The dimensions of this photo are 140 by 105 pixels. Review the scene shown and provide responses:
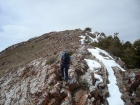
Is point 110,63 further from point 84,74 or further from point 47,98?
point 47,98

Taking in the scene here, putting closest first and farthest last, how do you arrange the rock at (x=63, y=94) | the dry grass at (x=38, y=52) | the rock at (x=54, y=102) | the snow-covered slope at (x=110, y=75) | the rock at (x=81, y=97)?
the rock at (x=81, y=97) → the rock at (x=54, y=102) → the rock at (x=63, y=94) → the snow-covered slope at (x=110, y=75) → the dry grass at (x=38, y=52)

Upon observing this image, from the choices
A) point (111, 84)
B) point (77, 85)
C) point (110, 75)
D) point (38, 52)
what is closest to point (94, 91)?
point (77, 85)

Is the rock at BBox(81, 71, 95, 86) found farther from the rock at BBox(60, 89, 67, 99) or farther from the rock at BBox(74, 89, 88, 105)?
the rock at BBox(60, 89, 67, 99)

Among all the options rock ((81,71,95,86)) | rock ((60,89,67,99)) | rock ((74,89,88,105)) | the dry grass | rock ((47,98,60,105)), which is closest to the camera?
rock ((74,89,88,105))

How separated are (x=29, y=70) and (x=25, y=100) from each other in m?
4.03

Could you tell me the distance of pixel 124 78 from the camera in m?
12.6

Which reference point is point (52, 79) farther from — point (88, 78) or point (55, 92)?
point (88, 78)

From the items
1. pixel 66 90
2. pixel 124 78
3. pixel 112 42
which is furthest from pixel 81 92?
pixel 112 42

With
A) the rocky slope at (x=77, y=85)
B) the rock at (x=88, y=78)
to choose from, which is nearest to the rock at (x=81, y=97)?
the rocky slope at (x=77, y=85)

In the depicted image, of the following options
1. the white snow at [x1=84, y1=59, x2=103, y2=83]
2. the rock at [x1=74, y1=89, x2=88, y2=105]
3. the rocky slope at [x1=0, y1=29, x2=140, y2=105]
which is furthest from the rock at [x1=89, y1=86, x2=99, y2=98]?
the white snow at [x1=84, y1=59, x2=103, y2=83]

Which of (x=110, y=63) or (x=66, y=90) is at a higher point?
(x=110, y=63)

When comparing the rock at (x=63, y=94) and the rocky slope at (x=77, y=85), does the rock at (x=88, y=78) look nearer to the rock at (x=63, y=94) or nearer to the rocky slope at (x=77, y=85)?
the rocky slope at (x=77, y=85)

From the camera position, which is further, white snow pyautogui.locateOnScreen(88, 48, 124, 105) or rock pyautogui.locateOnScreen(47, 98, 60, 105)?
white snow pyautogui.locateOnScreen(88, 48, 124, 105)

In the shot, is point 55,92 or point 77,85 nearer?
point 55,92
